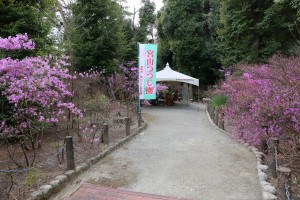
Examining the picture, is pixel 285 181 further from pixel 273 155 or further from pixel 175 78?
pixel 175 78

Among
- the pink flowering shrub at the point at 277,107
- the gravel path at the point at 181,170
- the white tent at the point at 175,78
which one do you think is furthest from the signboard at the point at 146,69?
the white tent at the point at 175,78

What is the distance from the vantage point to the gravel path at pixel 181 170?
3588mm

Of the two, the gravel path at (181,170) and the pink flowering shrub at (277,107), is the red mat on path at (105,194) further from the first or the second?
the pink flowering shrub at (277,107)

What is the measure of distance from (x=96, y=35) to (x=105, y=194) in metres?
9.97

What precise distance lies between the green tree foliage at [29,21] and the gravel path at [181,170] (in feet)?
12.3

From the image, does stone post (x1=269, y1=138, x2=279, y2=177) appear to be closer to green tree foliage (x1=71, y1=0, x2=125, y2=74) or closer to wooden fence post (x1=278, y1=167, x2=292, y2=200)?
wooden fence post (x1=278, y1=167, x2=292, y2=200)

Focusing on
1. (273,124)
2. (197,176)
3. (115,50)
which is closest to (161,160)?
(197,176)

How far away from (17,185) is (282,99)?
14.0ft

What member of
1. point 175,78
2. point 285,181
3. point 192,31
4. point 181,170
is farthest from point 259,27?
point 285,181

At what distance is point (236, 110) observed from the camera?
652cm

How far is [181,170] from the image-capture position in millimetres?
4387

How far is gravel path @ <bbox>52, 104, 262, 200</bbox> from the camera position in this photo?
11.8ft

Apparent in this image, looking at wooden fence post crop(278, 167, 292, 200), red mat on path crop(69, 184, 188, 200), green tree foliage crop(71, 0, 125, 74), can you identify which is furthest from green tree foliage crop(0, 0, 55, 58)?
wooden fence post crop(278, 167, 292, 200)

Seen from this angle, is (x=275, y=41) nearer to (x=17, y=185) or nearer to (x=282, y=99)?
(x=282, y=99)
